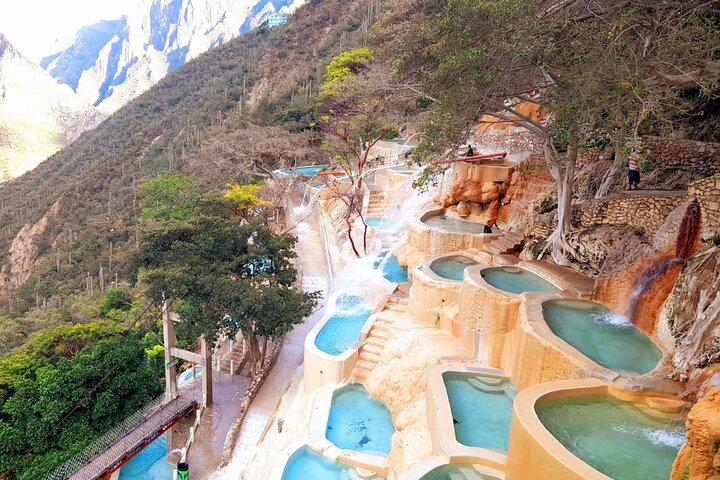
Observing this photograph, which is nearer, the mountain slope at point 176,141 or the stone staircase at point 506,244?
the stone staircase at point 506,244

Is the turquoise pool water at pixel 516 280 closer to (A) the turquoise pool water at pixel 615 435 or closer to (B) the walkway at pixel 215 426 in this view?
(A) the turquoise pool water at pixel 615 435

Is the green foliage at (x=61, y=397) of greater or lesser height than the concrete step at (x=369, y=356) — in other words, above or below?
below

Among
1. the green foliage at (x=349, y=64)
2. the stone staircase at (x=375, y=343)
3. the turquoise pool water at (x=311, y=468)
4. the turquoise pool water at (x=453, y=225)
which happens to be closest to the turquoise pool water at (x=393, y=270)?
the turquoise pool water at (x=453, y=225)

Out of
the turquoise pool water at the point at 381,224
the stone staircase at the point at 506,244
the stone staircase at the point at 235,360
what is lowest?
the stone staircase at the point at 235,360

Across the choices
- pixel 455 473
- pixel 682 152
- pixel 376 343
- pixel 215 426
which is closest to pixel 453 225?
pixel 376 343

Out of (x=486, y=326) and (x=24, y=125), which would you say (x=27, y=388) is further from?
(x=24, y=125)

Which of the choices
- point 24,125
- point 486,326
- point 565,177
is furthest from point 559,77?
point 24,125

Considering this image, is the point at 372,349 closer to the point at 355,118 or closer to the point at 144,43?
the point at 355,118
